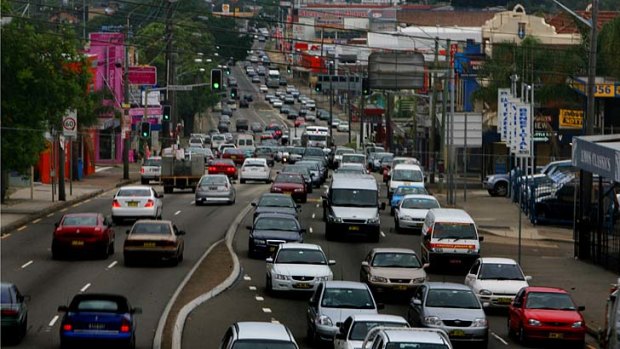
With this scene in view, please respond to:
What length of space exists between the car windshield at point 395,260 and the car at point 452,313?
18.5 ft

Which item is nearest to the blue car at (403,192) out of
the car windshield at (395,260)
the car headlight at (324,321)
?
the car windshield at (395,260)

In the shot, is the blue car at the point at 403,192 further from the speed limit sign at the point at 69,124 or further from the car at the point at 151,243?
the car at the point at 151,243

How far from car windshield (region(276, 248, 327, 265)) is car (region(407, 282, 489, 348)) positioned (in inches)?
236

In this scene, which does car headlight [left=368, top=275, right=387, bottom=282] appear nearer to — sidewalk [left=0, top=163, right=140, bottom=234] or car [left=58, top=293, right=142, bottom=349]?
car [left=58, top=293, right=142, bottom=349]

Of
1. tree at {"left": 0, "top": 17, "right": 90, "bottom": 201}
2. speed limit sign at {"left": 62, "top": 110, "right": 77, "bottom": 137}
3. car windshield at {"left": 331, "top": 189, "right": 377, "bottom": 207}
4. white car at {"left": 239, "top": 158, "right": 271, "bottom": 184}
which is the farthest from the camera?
white car at {"left": 239, "top": 158, "right": 271, "bottom": 184}

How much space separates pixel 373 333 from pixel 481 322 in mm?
6973

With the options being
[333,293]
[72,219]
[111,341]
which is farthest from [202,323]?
[72,219]

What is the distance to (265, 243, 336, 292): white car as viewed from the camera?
1496 inches

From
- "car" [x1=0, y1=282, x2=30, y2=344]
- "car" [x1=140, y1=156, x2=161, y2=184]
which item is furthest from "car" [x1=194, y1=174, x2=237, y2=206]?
"car" [x1=0, y1=282, x2=30, y2=344]

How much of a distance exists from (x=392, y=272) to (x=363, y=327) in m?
11.8

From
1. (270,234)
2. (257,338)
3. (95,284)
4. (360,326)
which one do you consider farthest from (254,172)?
(257,338)

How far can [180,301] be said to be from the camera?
119ft

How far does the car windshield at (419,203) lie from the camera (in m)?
56.0

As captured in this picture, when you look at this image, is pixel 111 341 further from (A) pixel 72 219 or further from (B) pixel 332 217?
(B) pixel 332 217
